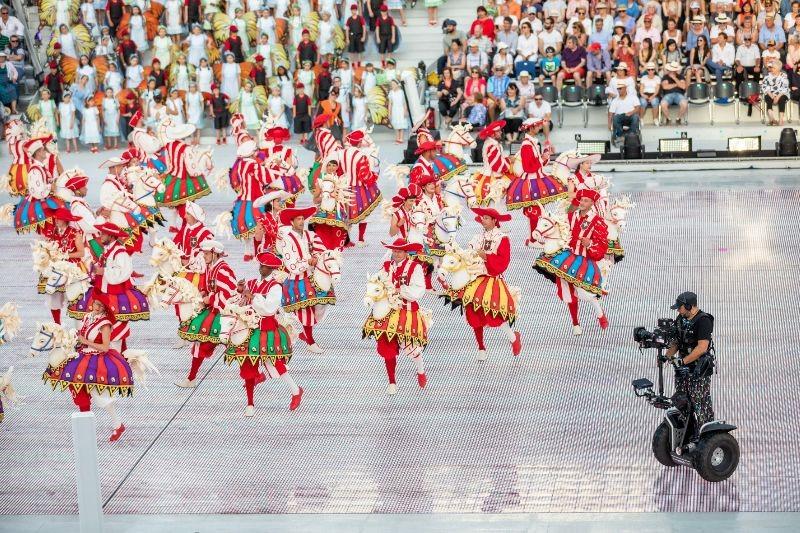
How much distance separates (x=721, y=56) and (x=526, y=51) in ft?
11.5

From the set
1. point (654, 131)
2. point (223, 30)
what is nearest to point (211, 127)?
point (223, 30)

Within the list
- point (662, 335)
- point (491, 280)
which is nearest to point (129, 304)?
point (491, 280)

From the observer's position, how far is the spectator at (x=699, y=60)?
83.7 ft

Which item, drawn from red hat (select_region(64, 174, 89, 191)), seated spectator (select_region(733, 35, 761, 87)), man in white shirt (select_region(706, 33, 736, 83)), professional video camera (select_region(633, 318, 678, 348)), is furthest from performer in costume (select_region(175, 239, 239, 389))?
seated spectator (select_region(733, 35, 761, 87))

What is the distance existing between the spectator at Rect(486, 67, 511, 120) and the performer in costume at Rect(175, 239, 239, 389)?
1196cm

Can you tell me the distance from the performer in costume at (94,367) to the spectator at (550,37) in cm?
1525

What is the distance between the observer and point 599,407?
44.2 ft

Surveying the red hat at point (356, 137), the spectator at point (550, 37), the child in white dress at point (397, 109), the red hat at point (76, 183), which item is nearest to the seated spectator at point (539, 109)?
the spectator at point (550, 37)

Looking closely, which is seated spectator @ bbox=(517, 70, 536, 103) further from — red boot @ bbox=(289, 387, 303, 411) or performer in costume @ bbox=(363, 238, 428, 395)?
red boot @ bbox=(289, 387, 303, 411)

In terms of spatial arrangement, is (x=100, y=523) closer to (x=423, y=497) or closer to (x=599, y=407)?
(x=423, y=497)

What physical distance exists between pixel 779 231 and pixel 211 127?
13.0 metres

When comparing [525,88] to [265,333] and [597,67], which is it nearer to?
[597,67]

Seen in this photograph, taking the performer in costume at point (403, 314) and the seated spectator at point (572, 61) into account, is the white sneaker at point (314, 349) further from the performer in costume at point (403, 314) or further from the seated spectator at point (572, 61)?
the seated spectator at point (572, 61)

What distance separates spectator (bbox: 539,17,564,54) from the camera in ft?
86.5
